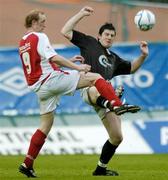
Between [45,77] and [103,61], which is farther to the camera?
[103,61]

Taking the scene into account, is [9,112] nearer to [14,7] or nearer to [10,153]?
[10,153]

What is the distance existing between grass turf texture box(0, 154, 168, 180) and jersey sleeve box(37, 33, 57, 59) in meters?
1.70

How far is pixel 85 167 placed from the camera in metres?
14.3

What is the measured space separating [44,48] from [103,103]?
44.5 inches

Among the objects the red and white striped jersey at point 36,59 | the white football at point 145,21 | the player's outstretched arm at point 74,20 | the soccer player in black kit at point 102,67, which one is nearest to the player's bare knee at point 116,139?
the soccer player in black kit at point 102,67

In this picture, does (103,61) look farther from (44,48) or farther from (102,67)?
(44,48)

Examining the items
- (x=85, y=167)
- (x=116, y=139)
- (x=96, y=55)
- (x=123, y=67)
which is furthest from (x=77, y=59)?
(x=85, y=167)

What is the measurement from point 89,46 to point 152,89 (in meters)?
6.99

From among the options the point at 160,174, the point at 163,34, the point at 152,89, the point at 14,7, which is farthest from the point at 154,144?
the point at 160,174

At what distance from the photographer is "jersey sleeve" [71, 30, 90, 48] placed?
12406 millimetres

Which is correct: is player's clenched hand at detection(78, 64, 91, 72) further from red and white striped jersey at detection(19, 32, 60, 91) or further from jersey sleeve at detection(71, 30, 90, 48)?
jersey sleeve at detection(71, 30, 90, 48)

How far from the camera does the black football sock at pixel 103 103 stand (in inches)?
459

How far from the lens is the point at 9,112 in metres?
19.4

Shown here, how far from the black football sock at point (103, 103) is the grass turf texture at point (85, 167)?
100 centimetres
